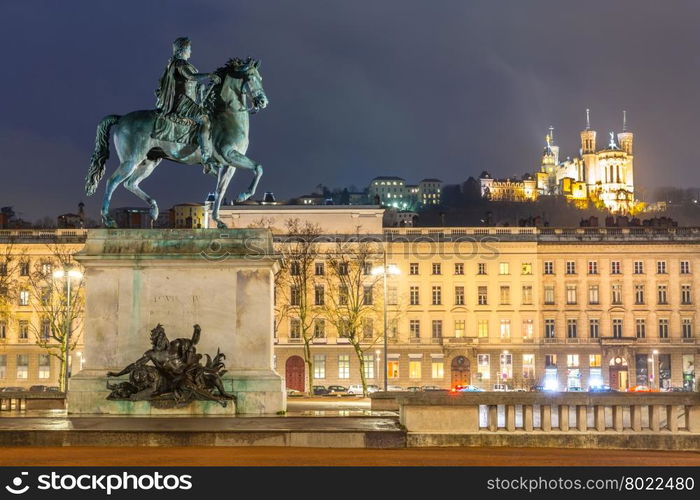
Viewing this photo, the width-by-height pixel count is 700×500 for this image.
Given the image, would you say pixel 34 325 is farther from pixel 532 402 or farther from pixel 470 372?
pixel 532 402

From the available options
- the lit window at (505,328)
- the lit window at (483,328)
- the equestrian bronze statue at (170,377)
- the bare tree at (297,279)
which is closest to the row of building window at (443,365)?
the lit window at (505,328)

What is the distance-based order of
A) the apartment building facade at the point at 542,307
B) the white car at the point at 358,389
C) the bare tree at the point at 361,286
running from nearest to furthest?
the white car at the point at 358,389 → the bare tree at the point at 361,286 → the apartment building facade at the point at 542,307

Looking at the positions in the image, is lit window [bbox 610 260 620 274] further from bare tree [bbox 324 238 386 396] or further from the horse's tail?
the horse's tail

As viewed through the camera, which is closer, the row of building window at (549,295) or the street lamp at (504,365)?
the street lamp at (504,365)

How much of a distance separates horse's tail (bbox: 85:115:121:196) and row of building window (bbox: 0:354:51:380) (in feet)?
241

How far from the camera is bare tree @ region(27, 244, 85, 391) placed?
238ft

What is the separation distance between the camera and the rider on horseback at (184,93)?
23.5m

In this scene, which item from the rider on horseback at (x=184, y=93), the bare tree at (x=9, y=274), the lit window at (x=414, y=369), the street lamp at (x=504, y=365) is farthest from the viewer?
the street lamp at (x=504, y=365)

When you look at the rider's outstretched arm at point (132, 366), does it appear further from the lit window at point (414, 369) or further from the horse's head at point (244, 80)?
the lit window at point (414, 369)

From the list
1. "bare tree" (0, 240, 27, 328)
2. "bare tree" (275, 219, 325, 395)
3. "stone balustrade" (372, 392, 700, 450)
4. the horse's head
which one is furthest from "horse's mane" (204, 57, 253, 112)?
"bare tree" (275, 219, 325, 395)

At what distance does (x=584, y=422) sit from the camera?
736 inches

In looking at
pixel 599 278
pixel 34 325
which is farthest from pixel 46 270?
pixel 599 278

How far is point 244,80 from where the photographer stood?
2345 cm
